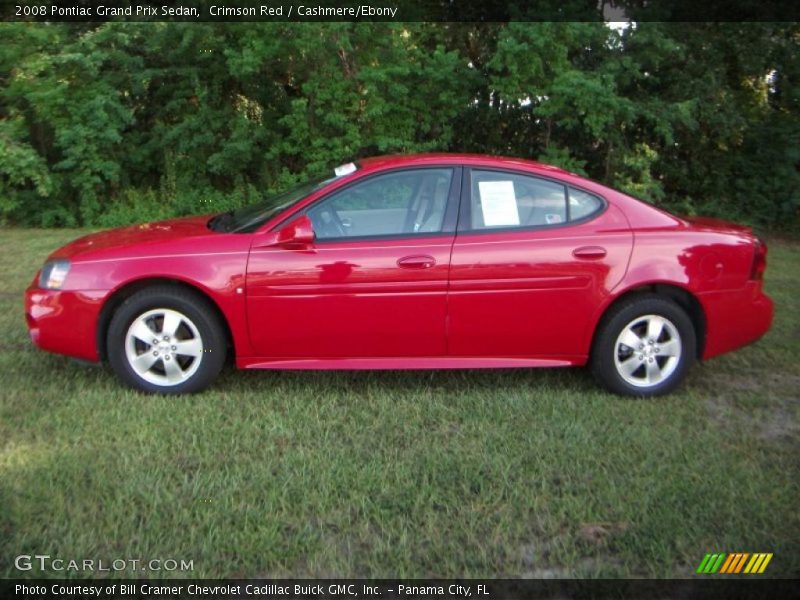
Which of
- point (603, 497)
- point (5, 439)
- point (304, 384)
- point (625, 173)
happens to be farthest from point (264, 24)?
point (603, 497)

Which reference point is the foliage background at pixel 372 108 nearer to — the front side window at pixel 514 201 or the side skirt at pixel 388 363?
the front side window at pixel 514 201

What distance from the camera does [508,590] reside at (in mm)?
2953

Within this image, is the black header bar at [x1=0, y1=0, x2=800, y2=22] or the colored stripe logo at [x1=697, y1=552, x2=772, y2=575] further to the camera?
the black header bar at [x1=0, y1=0, x2=800, y2=22]

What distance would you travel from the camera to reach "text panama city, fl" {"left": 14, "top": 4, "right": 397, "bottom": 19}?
10.2m

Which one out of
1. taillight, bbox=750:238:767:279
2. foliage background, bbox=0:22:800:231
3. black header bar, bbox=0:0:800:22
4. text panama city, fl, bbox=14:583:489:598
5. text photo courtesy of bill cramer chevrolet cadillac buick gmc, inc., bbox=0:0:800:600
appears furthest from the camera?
foliage background, bbox=0:22:800:231

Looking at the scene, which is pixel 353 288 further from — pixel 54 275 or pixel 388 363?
pixel 54 275

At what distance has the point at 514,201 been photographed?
4.79m

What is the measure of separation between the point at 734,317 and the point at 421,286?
6.57 feet

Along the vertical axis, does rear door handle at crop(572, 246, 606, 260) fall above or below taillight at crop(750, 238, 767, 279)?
above

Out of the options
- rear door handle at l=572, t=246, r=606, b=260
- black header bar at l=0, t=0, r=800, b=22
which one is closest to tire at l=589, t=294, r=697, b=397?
rear door handle at l=572, t=246, r=606, b=260

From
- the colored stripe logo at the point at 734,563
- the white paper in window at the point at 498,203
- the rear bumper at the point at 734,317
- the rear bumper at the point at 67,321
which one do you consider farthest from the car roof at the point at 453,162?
→ the colored stripe logo at the point at 734,563

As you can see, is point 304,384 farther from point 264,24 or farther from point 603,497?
point 264,24

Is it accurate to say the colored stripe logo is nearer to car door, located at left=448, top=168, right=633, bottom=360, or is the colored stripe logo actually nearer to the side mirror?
car door, located at left=448, top=168, right=633, bottom=360

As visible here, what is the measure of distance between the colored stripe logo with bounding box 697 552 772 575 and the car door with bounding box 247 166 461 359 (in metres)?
2.01
